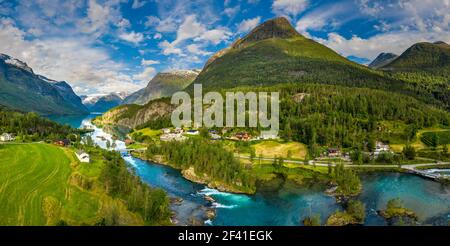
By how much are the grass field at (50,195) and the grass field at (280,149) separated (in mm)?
67863

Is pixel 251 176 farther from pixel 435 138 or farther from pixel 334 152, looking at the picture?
pixel 435 138

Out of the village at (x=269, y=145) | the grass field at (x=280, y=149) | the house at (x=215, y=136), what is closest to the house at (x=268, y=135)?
the village at (x=269, y=145)

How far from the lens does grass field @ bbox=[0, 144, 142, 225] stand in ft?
170

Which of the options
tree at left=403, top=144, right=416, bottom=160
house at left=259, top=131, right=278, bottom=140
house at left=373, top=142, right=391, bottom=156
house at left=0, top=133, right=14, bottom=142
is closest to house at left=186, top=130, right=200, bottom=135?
house at left=259, top=131, right=278, bottom=140

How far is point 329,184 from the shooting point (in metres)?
93.2

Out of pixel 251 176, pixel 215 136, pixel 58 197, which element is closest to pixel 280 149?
pixel 215 136

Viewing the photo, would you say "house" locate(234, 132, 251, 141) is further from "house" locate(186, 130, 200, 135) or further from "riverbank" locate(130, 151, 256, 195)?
"riverbank" locate(130, 151, 256, 195)

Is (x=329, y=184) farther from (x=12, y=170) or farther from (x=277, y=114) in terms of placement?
(x=277, y=114)

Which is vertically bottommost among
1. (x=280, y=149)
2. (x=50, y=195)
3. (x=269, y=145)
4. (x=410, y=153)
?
(x=410, y=153)

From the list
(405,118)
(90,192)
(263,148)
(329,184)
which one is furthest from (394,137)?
(90,192)

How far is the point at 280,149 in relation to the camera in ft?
448

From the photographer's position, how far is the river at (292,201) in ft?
215

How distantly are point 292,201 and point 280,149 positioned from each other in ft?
197

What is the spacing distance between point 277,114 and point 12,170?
137 meters
